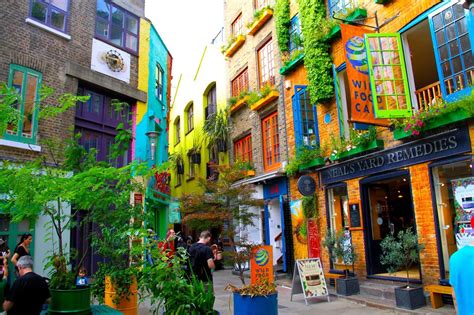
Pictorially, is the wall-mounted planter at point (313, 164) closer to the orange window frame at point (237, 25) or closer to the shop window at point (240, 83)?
the shop window at point (240, 83)

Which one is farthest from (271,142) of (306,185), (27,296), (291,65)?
(27,296)

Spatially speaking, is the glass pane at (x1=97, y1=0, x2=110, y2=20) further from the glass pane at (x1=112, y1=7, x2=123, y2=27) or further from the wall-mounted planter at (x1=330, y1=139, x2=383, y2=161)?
the wall-mounted planter at (x1=330, y1=139, x2=383, y2=161)

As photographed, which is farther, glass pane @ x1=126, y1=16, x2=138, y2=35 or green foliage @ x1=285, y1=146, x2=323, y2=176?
glass pane @ x1=126, y1=16, x2=138, y2=35

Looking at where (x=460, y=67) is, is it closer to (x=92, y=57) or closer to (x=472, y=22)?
(x=472, y=22)

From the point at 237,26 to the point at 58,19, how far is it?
27.6ft

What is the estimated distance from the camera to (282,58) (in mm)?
14375

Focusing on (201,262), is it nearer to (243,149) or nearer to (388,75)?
(388,75)

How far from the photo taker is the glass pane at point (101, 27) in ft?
47.4

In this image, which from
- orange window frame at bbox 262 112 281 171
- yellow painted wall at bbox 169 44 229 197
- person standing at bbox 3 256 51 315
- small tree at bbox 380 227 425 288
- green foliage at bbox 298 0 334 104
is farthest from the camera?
yellow painted wall at bbox 169 44 229 197

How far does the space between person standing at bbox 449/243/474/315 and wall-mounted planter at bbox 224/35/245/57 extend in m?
15.3

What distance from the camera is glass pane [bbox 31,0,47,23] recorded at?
12.3 metres

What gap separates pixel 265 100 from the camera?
14.9m

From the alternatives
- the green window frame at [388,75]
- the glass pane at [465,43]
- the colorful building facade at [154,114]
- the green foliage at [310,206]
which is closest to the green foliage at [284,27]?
the green window frame at [388,75]

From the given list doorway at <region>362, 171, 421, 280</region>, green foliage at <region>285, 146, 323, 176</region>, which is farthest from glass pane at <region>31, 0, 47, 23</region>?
doorway at <region>362, 171, 421, 280</region>
